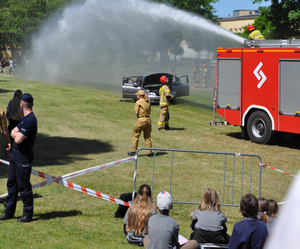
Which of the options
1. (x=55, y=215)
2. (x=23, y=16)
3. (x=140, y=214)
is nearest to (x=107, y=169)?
(x=55, y=215)

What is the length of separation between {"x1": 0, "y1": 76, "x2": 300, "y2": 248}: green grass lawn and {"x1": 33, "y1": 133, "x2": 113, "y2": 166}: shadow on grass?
2 centimetres

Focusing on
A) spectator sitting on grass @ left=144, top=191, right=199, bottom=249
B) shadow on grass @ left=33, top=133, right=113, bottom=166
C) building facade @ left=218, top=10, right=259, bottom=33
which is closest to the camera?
spectator sitting on grass @ left=144, top=191, right=199, bottom=249

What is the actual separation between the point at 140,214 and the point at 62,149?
7165mm

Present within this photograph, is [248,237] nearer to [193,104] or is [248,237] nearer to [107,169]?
[107,169]

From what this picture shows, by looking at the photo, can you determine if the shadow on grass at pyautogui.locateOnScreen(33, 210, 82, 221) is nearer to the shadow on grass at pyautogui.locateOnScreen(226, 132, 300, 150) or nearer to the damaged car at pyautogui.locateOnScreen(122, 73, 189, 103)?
the shadow on grass at pyautogui.locateOnScreen(226, 132, 300, 150)

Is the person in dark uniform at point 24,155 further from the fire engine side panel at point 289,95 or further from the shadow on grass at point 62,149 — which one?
the fire engine side panel at point 289,95

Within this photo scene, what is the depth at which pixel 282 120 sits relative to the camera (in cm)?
1263

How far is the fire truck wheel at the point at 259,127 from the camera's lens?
1313 centimetres

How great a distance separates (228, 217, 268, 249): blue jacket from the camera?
4012mm

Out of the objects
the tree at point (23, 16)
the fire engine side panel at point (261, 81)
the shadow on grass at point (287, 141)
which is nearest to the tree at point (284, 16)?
the shadow on grass at point (287, 141)

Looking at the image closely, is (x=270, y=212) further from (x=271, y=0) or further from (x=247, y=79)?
(x=271, y=0)

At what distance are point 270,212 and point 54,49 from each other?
40790 mm

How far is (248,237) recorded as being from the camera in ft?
13.1

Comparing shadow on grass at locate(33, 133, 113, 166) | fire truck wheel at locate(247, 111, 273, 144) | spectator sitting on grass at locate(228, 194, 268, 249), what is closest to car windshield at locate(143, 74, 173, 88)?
shadow on grass at locate(33, 133, 113, 166)
